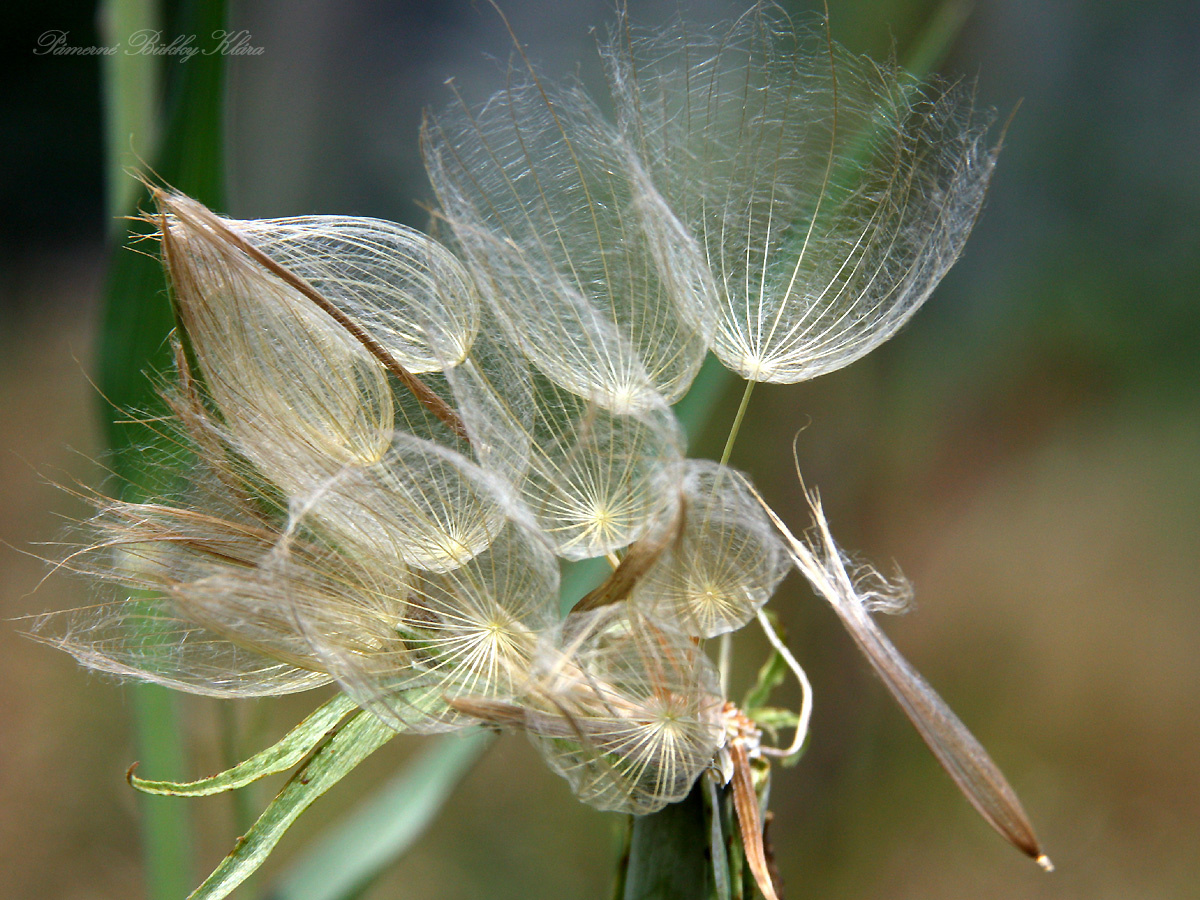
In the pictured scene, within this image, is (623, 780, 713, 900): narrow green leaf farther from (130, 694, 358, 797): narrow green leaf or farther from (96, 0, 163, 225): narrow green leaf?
(96, 0, 163, 225): narrow green leaf

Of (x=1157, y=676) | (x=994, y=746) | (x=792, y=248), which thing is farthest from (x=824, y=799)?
(x=792, y=248)

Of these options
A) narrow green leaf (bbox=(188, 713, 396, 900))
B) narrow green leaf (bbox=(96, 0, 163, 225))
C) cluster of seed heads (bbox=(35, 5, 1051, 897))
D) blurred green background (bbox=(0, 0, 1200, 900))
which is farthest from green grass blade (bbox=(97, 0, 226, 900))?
blurred green background (bbox=(0, 0, 1200, 900))

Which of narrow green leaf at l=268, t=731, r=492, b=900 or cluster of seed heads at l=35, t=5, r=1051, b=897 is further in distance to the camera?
narrow green leaf at l=268, t=731, r=492, b=900

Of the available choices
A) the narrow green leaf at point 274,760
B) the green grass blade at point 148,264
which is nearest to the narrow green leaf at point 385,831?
the green grass blade at point 148,264

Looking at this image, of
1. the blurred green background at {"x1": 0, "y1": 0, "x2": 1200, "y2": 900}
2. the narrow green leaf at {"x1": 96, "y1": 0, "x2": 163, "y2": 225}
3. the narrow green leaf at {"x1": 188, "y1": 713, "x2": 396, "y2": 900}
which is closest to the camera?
the narrow green leaf at {"x1": 188, "y1": 713, "x2": 396, "y2": 900}

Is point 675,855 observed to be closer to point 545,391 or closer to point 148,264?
point 545,391

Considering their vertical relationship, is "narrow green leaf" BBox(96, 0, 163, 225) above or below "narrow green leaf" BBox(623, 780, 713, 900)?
above
